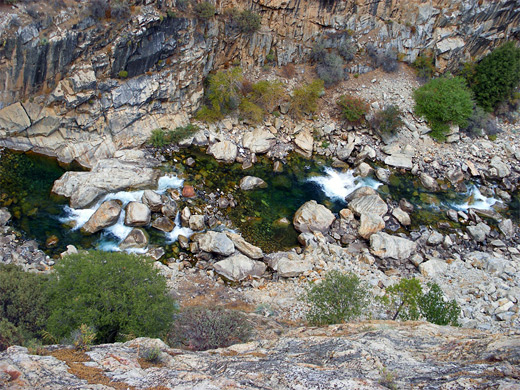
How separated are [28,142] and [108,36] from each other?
334 inches

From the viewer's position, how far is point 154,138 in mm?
25031

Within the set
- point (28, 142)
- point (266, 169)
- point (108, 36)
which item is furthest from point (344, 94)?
point (28, 142)

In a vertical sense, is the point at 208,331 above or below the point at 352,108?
below

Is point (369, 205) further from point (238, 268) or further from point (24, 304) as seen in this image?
point (24, 304)

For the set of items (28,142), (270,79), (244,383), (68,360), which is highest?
(270,79)

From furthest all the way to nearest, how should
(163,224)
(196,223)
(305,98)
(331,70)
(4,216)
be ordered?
(331,70) → (305,98) → (196,223) → (163,224) → (4,216)

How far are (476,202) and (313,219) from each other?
12698 mm

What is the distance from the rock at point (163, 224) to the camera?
20.0m

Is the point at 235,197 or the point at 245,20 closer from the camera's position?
the point at 235,197

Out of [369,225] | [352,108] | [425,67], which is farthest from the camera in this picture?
[425,67]

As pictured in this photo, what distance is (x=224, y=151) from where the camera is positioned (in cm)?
2589

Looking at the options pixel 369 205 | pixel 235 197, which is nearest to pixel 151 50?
pixel 235 197

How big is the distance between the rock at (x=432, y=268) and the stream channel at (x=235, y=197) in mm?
3665

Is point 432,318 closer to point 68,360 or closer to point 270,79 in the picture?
point 68,360
